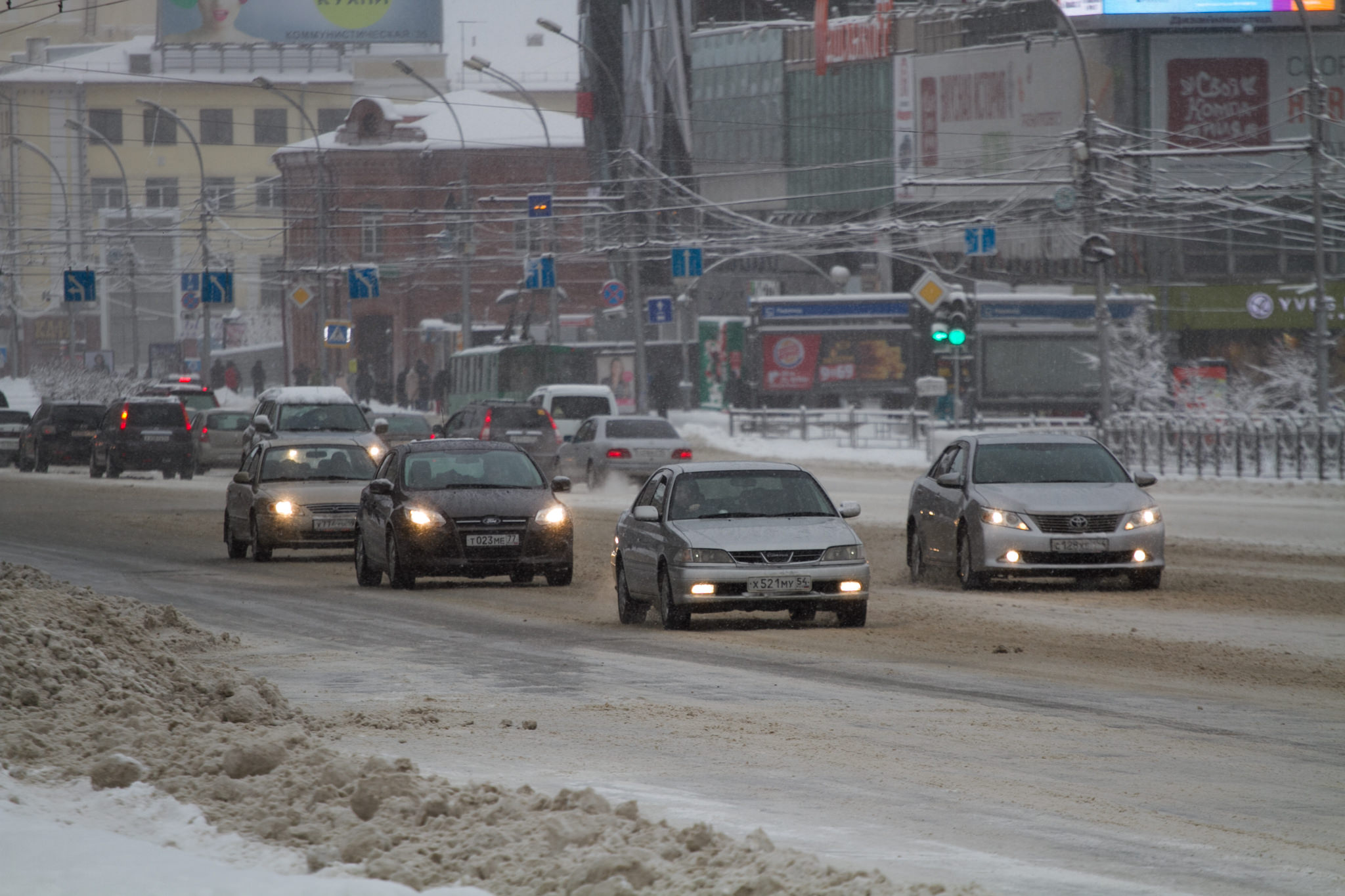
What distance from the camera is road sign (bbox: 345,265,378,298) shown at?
5712 cm

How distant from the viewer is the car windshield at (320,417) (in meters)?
31.0

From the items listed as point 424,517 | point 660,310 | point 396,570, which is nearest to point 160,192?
point 660,310

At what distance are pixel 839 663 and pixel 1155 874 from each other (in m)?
5.97

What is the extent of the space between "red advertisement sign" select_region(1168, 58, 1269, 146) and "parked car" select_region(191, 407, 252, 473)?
34.4 metres

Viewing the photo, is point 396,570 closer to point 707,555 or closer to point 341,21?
point 707,555

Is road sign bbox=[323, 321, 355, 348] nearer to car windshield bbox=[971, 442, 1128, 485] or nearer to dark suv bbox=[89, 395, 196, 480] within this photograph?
dark suv bbox=[89, 395, 196, 480]

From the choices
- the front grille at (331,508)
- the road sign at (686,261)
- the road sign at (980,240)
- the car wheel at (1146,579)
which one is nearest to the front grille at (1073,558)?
the car wheel at (1146,579)

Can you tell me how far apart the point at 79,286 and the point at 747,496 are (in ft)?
166

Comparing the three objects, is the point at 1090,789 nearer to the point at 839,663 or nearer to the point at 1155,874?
the point at 1155,874

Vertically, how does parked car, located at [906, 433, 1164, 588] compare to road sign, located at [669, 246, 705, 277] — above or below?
below


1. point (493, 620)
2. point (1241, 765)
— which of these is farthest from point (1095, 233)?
→ point (1241, 765)

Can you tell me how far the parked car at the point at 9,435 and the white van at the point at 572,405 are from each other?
14653mm

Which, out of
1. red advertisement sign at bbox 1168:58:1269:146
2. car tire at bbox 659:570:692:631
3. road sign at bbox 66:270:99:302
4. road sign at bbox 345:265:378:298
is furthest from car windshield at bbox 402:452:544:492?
red advertisement sign at bbox 1168:58:1269:146

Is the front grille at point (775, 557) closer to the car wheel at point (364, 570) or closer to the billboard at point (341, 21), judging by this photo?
the car wheel at point (364, 570)
